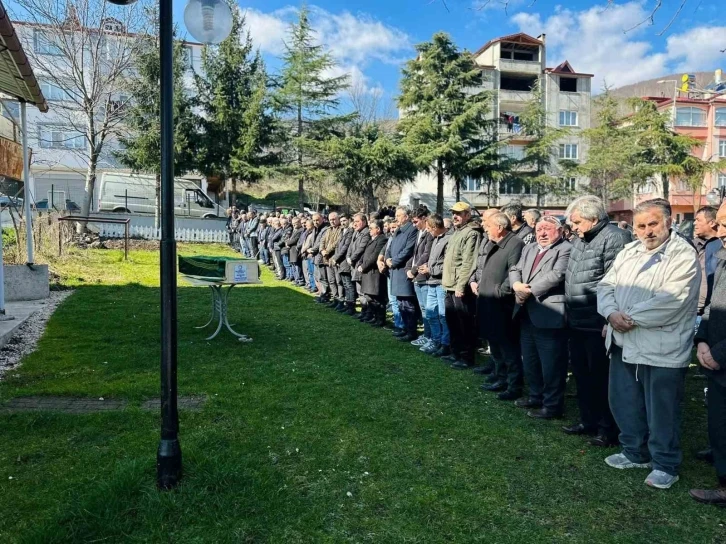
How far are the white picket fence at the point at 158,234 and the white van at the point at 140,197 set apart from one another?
1785 mm

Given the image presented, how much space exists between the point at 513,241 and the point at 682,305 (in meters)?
2.44

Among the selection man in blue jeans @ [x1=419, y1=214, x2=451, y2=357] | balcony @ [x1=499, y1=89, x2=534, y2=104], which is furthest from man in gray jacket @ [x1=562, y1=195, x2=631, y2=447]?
balcony @ [x1=499, y1=89, x2=534, y2=104]

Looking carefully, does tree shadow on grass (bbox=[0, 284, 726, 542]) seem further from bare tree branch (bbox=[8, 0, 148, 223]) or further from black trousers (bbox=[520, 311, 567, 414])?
bare tree branch (bbox=[8, 0, 148, 223])

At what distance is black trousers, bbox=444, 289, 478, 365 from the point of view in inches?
279

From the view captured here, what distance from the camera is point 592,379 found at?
184 inches

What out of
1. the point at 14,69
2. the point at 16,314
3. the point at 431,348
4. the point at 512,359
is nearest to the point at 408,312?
the point at 431,348

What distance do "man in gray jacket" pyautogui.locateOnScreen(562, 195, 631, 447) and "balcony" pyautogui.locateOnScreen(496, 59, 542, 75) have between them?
152ft

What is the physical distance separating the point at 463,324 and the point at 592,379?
261 centimetres

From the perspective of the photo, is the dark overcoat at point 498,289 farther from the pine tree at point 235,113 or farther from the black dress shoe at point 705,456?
the pine tree at point 235,113

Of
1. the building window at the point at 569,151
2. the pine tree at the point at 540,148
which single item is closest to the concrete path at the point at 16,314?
the pine tree at the point at 540,148

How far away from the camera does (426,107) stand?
1283 inches

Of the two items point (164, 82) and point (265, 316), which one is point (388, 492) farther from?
point (265, 316)

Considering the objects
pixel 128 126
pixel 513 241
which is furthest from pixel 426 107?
pixel 513 241

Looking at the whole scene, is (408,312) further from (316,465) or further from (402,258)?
(316,465)
